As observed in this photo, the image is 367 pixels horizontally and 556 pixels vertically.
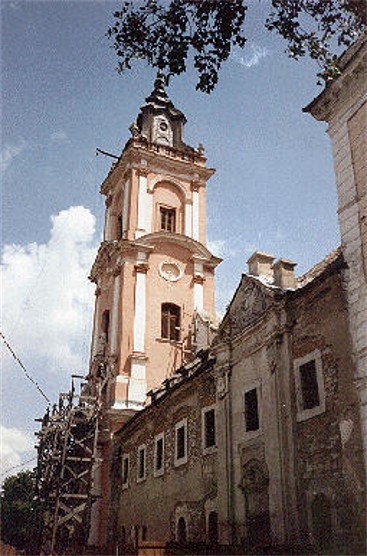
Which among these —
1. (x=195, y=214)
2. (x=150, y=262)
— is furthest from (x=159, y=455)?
(x=195, y=214)

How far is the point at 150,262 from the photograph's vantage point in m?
31.5

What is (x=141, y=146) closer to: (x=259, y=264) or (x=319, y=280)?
(x=259, y=264)

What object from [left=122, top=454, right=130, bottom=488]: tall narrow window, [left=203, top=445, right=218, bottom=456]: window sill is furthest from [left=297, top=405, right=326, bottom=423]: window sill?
[left=122, top=454, right=130, bottom=488]: tall narrow window

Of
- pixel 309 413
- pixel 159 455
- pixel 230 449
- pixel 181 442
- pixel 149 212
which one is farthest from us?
pixel 149 212

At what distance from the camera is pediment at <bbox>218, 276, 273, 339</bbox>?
50.3 feet

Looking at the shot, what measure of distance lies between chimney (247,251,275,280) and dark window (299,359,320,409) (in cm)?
370

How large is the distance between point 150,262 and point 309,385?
19300 millimetres

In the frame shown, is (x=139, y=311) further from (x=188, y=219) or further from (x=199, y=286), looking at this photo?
(x=188, y=219)

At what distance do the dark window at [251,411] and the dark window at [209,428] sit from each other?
7.38 ft

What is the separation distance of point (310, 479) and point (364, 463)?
195 centimetres

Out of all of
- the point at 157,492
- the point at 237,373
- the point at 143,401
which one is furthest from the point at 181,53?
the point at 143,401

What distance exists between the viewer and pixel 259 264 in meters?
16.5

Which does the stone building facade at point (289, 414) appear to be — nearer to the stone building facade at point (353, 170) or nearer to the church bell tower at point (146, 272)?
the stone building facade at point (353, 170)

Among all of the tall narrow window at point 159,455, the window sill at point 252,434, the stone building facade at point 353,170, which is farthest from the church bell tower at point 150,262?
the stone building facade at point 353,170
